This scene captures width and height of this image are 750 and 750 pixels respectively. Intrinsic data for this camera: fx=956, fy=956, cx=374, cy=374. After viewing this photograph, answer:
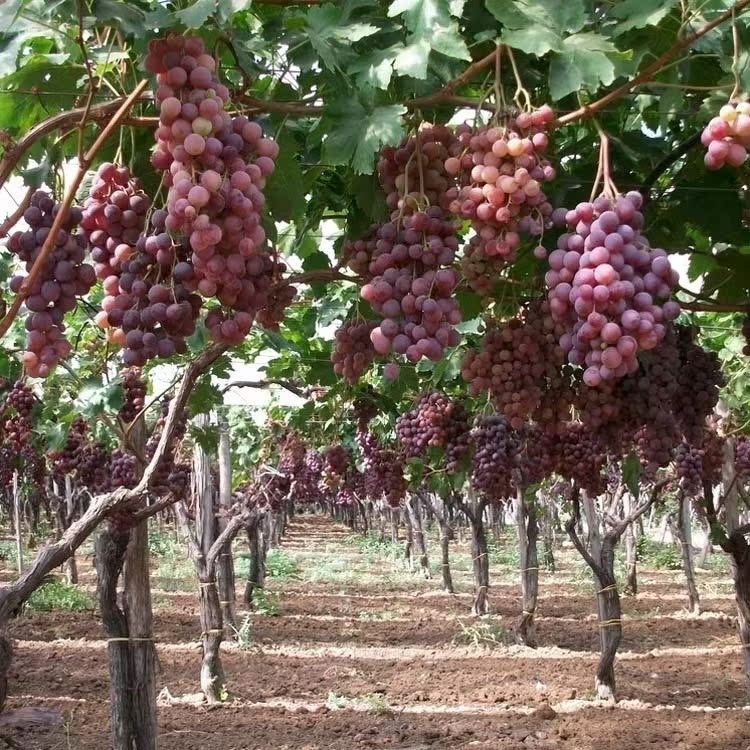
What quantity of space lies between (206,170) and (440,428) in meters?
6.03

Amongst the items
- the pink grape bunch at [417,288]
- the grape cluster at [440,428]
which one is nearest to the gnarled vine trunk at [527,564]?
the grape cluster at [440,428]

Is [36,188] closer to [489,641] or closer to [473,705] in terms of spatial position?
[473,705]

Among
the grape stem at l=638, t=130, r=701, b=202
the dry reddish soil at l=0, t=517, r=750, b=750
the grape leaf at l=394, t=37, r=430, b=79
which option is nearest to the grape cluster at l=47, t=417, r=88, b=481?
the dry reddish soil at l=0, t=517, r=750, b=750

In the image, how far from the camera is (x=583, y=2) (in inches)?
83.0

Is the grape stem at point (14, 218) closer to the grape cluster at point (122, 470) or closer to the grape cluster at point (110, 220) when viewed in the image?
the grape cluster at point (110, 220)

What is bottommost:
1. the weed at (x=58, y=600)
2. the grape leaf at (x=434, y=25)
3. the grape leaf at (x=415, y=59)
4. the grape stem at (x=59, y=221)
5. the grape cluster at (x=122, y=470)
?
the weed at (x=58, y=600)

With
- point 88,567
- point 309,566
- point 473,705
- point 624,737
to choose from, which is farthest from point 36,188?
point 309,566

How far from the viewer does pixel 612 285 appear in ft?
6.30

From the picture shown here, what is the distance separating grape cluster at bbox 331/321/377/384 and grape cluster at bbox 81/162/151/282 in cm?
102

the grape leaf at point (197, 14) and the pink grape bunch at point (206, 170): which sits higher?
the grape leaf at point (197, 14)

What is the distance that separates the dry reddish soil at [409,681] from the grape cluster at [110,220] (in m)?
5.21

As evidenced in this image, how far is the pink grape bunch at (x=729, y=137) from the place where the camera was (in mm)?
1782

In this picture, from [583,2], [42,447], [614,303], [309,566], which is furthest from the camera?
[309,566]

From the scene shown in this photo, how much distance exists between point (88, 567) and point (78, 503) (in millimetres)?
2232
